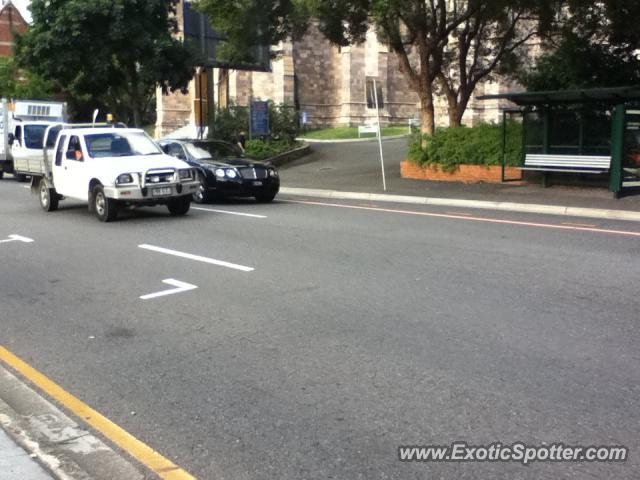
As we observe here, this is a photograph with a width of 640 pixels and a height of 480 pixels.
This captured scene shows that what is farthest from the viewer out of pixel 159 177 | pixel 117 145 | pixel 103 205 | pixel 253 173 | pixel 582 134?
pixel 582 134

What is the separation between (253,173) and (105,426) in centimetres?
1247

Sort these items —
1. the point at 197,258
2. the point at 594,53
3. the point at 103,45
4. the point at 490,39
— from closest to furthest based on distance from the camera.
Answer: the point at 197,258
the point at 594,53
the point at 490,39
the point at 103,45

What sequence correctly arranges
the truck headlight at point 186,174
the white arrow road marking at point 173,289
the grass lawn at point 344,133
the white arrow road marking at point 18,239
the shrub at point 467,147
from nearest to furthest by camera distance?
1. the white arrow road marking at point 173,289
2. the white arrow road marking at point 18,239
3. the truck headlight at point 186,174
4. the shrub at point 467,147
5. the grass lawn at point 344,133

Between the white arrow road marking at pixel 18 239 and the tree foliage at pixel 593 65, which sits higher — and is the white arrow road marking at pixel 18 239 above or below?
below

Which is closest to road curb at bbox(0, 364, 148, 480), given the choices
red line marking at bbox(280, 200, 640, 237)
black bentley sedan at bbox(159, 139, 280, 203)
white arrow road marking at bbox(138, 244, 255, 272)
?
white arrow road marking at bbox(138, 244, 255, 272)

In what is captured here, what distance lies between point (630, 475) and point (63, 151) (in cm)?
1347

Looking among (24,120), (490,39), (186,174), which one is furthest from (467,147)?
(24,120)

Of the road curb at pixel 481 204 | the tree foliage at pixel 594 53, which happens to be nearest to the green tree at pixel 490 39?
the tree foliage at pixel 594 53

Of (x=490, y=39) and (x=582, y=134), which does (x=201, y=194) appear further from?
(x=490, y=39)

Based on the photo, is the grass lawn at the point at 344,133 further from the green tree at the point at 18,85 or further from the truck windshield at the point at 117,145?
the truck windshield at the point at 117,145

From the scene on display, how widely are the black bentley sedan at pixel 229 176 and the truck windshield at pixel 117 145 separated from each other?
1947 millimetres

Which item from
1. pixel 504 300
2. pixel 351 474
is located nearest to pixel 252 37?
pixel 504 300

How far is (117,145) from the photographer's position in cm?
1459

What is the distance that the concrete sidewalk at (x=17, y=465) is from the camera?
3.73m
